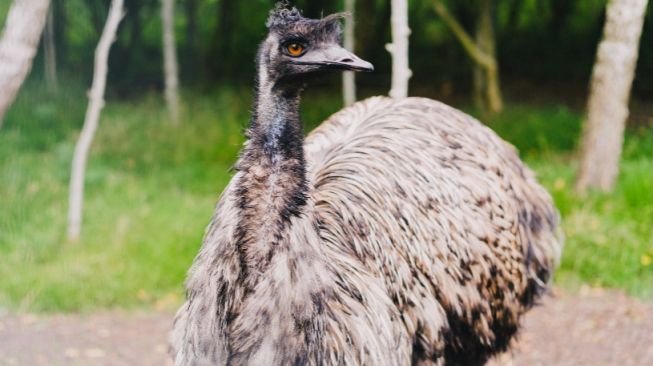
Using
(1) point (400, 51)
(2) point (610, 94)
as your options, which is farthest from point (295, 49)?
(2) point (610, 94)

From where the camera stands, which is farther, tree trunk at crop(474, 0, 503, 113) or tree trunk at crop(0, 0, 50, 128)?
tree trunk at crop(474, 0, 503, 113)

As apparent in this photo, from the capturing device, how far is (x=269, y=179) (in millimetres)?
3082

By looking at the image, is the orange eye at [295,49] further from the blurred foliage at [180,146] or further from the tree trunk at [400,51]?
the blurred foliage at [180,146]

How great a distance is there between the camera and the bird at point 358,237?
3.06 meters

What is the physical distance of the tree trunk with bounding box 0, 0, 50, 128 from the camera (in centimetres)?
370

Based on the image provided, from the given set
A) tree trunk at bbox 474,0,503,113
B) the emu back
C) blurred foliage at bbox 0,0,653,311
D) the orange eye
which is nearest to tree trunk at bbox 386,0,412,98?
Result: the emu back

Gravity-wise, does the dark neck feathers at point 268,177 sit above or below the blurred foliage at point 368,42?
above

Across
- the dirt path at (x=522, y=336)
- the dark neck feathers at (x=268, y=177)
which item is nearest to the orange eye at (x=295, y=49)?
the dark neck feathers at (x=268, y=177)

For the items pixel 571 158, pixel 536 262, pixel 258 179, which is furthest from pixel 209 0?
pixel 258 179

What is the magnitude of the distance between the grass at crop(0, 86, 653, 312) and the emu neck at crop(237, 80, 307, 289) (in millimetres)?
3331

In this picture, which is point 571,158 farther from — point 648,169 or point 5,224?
point 5,224

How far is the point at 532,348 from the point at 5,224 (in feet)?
14.0

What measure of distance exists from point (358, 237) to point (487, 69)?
8.21 m

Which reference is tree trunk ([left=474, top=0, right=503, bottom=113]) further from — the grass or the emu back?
the emu back
